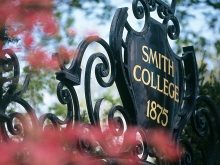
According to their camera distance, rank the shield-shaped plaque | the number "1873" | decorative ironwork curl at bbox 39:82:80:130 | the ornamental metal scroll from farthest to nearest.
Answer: the number "1873", the shield-shaped plaque, decorative ironwork curl at bbox 39:82:80:130, the ornamental metal scroll

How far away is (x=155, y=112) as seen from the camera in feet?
13.9

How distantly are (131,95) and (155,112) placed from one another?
276 mm

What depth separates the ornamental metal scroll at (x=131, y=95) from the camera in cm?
333

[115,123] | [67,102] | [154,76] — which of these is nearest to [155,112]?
[154,76]

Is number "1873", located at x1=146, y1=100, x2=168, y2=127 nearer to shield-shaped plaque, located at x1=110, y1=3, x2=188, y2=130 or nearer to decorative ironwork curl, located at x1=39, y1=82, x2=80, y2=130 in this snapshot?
shield-shaped plaque, located at x1=110, y1=3, x2=188, y2=130

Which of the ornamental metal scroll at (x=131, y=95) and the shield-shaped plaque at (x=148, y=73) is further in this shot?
the shield-shaped plaque at (x=148, y=73)

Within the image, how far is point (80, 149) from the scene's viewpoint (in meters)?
3.54

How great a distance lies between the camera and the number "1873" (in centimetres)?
419

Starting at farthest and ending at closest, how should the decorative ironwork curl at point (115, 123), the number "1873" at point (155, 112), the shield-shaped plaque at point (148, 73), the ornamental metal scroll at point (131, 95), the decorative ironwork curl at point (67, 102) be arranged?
1. the number "1873" at point (155, 112)
2. the shield-shaped plaque at point (148, 73)
3. the decorative ironwork curl at point (115, 123)
4. the decorative ironwork curl at point (67, 102)
5. the ornamental metal scroll at point (131, 95)

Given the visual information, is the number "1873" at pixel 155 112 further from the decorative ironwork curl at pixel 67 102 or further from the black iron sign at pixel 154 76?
the decorative ironwork curl at pixel 67 102

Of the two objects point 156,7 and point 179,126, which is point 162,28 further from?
point 179,126

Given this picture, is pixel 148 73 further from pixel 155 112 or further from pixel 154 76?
pixel 155 112

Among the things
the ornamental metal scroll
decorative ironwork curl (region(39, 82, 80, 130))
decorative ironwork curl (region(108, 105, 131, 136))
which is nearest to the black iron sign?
the ornamental metal scroll

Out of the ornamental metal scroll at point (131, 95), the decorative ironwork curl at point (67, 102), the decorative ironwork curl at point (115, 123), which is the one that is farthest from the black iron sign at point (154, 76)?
the decorative ironwork curl at point (67, 102)
